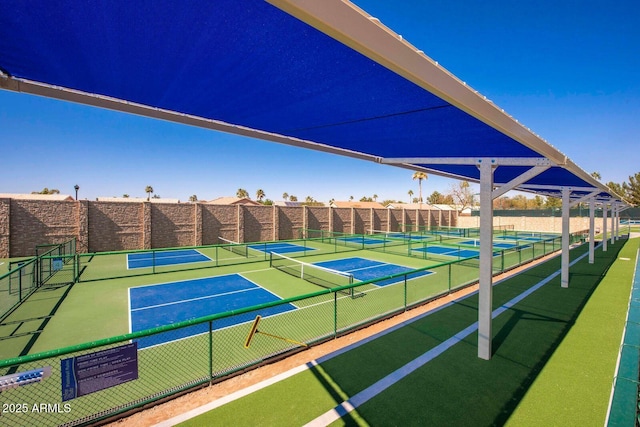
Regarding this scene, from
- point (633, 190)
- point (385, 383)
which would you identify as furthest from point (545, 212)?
point (385, 383)

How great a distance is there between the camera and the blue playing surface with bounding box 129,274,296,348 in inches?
342

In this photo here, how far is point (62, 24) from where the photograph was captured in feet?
7.14

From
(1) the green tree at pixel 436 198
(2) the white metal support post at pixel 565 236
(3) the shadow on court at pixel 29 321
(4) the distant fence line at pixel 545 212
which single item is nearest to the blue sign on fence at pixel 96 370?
(3) the shadow on court at pixel 29 321

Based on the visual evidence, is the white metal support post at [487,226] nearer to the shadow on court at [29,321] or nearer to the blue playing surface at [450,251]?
the shadow on court at [29,321]

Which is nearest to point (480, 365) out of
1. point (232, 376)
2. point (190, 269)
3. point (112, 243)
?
point (232, 376)

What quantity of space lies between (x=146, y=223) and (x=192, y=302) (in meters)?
17.0

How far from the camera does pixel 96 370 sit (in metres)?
3.95

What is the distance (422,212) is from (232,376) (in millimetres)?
46631

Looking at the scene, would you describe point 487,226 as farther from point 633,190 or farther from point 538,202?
point 538,202

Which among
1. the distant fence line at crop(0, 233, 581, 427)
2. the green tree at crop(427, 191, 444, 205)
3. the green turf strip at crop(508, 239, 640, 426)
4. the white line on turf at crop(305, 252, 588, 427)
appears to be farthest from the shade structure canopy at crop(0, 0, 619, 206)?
the green tree at crop(427, 191, 444, 205)

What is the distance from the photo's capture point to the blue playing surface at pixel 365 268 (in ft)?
50.1

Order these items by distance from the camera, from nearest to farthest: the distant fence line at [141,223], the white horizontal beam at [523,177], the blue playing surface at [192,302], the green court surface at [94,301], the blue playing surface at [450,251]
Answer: the white horizontal beam at [523,177] < the green court surface at [94,301] < the blue playing surface at [192,302] < the distant fence line at [141,223] < the blue playing surface at [450,251]

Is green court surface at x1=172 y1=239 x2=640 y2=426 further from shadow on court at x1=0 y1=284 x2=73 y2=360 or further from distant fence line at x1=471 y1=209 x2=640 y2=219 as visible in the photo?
distant fence line at x1=471 y1=209 x2=640 y2=219

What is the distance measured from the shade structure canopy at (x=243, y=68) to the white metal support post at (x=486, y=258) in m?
1.29
